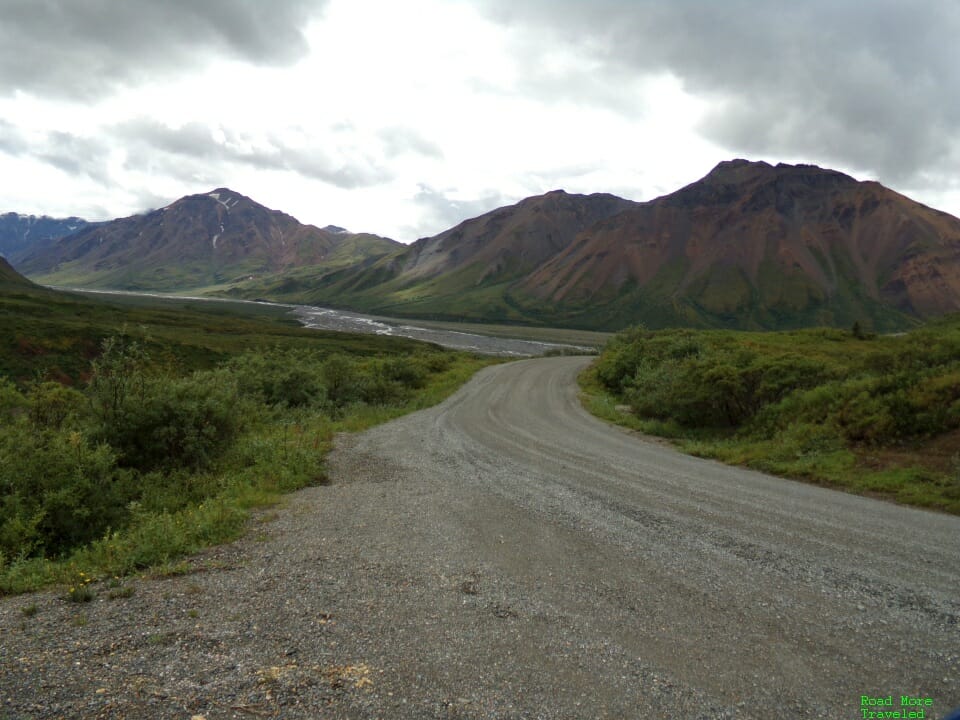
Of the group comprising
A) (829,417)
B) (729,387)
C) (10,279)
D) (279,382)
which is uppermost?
(10,279)

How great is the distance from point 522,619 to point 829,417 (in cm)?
1270

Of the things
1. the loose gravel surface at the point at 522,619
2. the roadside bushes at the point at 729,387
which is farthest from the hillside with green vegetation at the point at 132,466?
the roadside bushes at the point at 729,387

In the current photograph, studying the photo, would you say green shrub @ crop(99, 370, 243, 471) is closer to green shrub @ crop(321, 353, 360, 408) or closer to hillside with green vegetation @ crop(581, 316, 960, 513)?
hillside with green vegetation @ crop(581, 316, 960, 513)

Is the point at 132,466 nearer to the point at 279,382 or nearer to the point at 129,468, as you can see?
the point at 129,468

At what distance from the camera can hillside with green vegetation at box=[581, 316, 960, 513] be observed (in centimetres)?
1066

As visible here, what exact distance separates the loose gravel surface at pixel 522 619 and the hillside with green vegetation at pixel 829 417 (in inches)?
84.6

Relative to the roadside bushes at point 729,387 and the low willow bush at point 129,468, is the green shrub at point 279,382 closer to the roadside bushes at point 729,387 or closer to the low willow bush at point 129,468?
the low willow bush at point 129,468

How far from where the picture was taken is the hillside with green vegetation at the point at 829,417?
1066 centimetres

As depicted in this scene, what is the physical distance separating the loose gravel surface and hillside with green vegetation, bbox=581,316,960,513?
215 cm

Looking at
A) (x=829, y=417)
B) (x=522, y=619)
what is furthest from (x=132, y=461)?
(x=829, y=417)

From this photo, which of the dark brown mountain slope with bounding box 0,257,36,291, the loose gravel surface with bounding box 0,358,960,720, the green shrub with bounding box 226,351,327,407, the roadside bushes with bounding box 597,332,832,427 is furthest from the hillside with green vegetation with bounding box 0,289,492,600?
the dark brown mountain slope with bounding box 0,257,36,291

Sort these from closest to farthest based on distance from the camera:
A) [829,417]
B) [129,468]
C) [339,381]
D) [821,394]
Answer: [129,468] → [829,417] → [821,394] → [339,381]

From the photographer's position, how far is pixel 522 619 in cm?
501

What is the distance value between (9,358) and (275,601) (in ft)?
163
